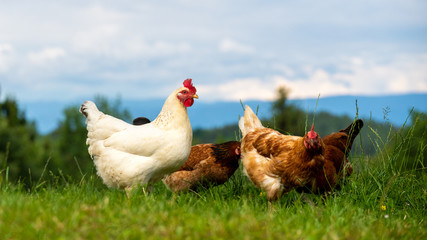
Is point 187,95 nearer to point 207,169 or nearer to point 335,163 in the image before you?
point 207,169

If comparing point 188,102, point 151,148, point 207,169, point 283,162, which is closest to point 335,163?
point 283,162

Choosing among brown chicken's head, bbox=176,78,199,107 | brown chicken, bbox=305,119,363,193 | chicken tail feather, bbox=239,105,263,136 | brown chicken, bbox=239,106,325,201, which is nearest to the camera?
brown chicken, bbox=239,106,325,201

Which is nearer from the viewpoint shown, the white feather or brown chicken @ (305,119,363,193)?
the white feather

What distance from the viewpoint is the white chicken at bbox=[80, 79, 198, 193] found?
6.13m

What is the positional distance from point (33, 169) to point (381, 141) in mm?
31981

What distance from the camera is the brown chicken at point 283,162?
245 inches

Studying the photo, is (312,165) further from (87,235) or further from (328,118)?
(328,118)

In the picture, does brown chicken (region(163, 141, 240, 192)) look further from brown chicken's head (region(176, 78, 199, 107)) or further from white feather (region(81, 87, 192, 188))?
brown chicken's head (region(176, 78, 199, 107))

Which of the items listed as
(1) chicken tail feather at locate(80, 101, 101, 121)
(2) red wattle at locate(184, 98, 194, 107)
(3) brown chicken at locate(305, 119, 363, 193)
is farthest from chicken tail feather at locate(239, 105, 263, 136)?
(1) chicken tail feather at locate(80, 101, 101, 121)

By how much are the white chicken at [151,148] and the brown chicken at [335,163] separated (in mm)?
2068

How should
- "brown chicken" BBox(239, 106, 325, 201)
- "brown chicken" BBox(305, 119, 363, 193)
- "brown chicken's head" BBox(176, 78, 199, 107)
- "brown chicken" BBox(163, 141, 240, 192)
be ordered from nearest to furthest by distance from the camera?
"brown chicken" BBox(239, 106, 325, 201), "brown chicken's head" BBox(176, 78, 199, 107), "brown chicken" BBox(305, 119, 363, 193), "brown chicken" BBox(163, 141, 240, 192)

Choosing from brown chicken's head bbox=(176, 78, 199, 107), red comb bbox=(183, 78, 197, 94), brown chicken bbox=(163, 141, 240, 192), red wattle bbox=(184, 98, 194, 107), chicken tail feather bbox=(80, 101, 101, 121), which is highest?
red comb bbox=(183, 78, 197, 94)

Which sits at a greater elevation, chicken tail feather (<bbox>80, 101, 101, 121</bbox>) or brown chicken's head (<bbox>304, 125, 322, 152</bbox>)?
chicken tail feather (<bbox>80, 101, 101, 121</bbox>)

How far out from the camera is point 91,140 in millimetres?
6891
